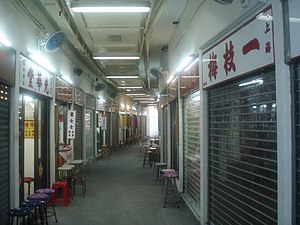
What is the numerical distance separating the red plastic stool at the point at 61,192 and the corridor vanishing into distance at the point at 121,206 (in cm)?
13

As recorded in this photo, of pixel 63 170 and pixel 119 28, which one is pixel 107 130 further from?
pixel 119 28

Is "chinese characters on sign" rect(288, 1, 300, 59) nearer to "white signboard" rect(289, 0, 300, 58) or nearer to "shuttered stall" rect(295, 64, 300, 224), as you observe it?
"white signboard" rect(289, 0, 300, 58)

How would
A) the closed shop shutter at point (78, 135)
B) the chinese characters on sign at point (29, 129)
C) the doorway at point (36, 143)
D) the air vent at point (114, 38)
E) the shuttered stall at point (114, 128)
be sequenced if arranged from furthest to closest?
the shuttered stall at point (114, 128), the closed shop shutter at point (78, 135), the air vent at point (114, 38), the chinese characters on sign at point (29, 129), the doorway at point (36, 143)

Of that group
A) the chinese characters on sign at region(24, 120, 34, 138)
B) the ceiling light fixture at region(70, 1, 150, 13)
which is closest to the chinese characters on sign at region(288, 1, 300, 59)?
the ceiling light fixture at region(70, 1, 150, 13)

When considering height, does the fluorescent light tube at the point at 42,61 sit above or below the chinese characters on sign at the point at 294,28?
above

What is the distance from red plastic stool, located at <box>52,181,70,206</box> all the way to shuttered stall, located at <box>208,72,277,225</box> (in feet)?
10.7

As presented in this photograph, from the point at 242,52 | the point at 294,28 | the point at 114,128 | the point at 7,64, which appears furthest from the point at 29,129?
the point at 114,128

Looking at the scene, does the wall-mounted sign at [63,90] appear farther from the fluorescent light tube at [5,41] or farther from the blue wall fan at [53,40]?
the fluorescent light tube at [5,41]

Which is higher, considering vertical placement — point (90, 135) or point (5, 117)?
point (5, 117)

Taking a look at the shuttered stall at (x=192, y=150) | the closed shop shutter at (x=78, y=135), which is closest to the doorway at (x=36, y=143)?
the shuttered stall at (x=192, y=150)

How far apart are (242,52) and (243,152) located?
3.38 ft

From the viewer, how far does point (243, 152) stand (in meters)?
3.20

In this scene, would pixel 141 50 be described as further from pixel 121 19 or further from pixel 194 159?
pixel 194 159

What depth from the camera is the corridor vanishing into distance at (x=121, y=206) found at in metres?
5.23
